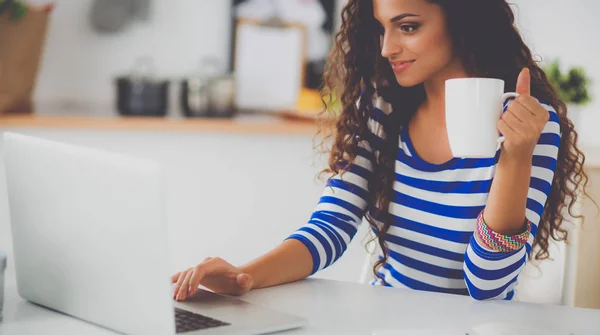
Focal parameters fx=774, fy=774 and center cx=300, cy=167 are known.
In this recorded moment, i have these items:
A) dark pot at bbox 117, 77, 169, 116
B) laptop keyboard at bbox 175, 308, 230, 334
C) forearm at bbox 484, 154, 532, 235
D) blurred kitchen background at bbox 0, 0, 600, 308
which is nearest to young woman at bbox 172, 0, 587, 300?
forearm at bbox 484, 154, 532, 235

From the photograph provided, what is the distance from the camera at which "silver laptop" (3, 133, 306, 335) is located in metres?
0.80

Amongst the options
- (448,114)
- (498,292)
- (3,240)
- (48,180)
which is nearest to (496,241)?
(498,292)

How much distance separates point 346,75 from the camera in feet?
4.87

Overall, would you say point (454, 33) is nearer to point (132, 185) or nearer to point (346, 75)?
point (346, 75)

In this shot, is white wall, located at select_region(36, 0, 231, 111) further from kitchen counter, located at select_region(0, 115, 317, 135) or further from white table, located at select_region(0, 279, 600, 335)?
white table, located at select_region(0, 279, 600, 335)

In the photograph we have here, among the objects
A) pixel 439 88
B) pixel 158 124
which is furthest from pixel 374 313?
pixel 158 124

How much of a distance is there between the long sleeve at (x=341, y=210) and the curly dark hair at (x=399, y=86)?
0.5 inches

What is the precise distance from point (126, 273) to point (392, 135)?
0.70 m

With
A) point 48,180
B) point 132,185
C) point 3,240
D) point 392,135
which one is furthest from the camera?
point 3,240

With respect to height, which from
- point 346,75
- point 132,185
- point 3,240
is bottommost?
point 3,240

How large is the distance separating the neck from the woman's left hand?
301 mm

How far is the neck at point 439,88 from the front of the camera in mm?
1338

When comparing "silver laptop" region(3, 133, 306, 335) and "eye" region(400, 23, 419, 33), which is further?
"eye" region(400, 23, 419, 33)

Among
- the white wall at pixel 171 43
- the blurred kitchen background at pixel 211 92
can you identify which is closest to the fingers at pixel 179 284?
the blurred kitchen background at pixel 211 92
